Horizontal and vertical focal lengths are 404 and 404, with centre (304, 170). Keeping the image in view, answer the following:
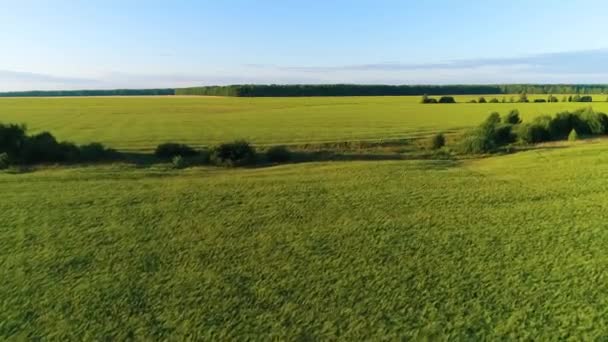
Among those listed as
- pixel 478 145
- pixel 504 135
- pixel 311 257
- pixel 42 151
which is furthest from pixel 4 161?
pixel 504 135

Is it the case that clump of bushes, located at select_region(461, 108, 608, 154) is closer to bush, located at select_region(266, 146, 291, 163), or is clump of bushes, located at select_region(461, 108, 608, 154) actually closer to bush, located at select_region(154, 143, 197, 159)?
→ bush, located at select_region(266, 146, 291, 163)

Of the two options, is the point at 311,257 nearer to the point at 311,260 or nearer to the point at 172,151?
the point at 311,260

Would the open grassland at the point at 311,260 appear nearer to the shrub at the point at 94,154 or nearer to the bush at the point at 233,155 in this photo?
the bush at the point at 233,155

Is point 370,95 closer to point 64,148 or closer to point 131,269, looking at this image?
point 64,148

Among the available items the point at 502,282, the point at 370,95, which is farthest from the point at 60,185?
the point at 370,95

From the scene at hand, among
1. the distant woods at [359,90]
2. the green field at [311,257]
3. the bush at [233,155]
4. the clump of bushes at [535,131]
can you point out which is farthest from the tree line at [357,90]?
the green field at [311,257]

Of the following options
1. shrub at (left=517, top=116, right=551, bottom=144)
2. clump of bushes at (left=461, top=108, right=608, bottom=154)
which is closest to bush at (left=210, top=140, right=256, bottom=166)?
clump of bushes at (left=461, top=108, right=608, bottom=154)
